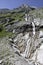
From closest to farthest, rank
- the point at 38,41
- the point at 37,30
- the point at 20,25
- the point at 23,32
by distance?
the point at 38,41
the point at 37,30
the point at 23,32
the point at 20,25

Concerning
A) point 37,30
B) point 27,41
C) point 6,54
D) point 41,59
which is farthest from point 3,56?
point 37,30

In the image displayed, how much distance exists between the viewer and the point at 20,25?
160 feet

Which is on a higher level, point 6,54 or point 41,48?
point 6,54

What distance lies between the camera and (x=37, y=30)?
138 ft

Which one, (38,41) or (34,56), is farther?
(38,41)

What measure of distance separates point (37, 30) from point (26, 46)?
21.0 ft

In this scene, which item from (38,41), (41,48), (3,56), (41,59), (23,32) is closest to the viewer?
(3,56)

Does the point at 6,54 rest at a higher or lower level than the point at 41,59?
higher

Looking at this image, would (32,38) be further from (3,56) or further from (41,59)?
(3,56)

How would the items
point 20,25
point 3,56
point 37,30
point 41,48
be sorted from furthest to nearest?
point 20,25 → point 37,30 → point 41,48 → point 3,56

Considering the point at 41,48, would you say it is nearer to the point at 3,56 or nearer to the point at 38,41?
the point at 38,41

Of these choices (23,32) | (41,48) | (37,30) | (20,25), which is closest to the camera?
(41,48)

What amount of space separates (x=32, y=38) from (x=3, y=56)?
14.5 m

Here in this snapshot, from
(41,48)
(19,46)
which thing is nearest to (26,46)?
Answer: (19,46)
